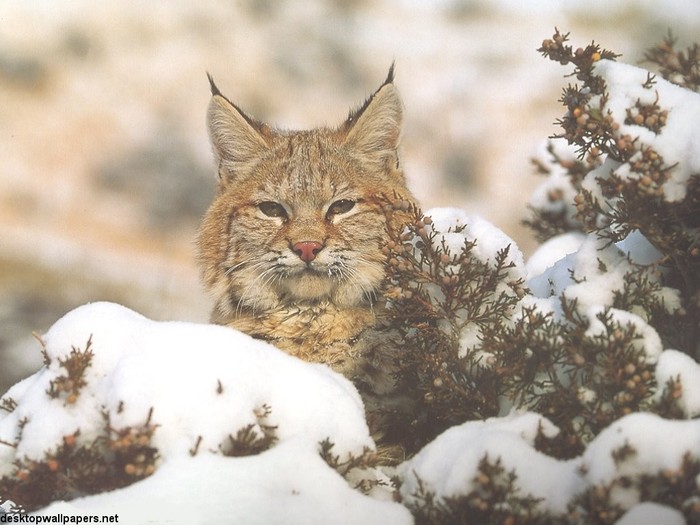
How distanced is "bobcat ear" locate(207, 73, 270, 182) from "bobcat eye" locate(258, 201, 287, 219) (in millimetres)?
371

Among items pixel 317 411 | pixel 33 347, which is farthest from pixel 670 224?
pixel 33 347

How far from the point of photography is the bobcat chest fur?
4.30m


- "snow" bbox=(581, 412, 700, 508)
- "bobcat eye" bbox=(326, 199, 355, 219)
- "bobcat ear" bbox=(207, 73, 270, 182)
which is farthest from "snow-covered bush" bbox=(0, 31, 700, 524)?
"bobcat ear" bbox=(207, 73, 270, 182)

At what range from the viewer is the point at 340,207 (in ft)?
15.0

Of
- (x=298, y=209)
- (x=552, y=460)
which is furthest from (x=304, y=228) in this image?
(x=552, y=460)

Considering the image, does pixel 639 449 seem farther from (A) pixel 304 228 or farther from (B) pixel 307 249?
(A) pixel 304 228

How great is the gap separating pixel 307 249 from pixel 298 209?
1.18 ft

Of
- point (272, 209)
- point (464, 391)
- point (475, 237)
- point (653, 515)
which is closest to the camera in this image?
point (653, 515)

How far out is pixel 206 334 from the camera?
10.8 feet

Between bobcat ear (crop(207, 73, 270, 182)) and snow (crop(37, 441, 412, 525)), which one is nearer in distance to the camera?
snow (crop(37, 441, 412, 525))

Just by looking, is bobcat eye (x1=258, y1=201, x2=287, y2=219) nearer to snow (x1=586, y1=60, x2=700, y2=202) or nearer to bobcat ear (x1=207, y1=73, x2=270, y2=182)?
bobcat ear (x1=207, y1=73, x2=270, y2=182)

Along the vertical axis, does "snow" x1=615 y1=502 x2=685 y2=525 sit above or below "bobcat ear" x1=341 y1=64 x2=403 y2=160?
below

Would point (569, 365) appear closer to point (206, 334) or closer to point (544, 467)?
point (544, 467)

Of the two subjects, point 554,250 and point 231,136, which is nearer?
point 231,136
